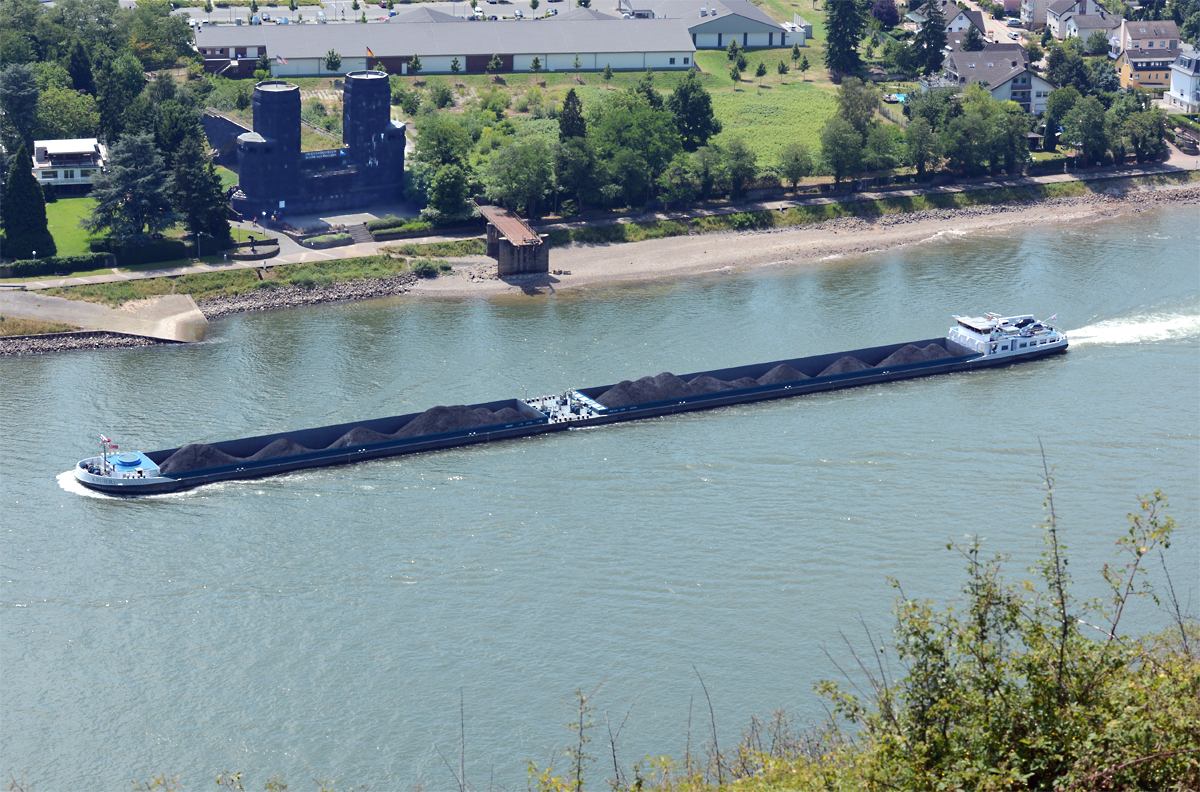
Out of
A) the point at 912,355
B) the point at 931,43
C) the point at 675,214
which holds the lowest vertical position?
the point at 912,355

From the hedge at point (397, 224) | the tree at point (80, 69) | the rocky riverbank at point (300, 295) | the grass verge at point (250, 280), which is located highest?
the tree at point (80, 69)

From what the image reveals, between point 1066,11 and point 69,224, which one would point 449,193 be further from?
point 1066,11

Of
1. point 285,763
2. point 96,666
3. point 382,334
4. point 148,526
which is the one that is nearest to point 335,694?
point 285,763

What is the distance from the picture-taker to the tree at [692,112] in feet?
292

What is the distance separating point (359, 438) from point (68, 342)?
61.1 feet

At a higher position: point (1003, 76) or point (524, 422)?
point (1003, 76)

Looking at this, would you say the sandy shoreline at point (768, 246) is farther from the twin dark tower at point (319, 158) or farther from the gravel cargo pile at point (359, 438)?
the gravel cargo pile at point (359, 438)

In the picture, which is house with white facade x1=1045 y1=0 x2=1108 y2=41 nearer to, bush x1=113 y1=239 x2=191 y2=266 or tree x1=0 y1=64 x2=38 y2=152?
bush x1=113 y1=239 x2=191 y2=266

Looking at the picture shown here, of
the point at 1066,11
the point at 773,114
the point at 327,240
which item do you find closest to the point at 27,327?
the point at 327,240

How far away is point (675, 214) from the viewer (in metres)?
81.9

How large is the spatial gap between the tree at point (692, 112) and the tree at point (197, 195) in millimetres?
31352

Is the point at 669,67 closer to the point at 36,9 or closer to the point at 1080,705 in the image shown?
the point at 36,9

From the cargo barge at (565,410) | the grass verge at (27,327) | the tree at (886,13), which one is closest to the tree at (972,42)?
the tree at (886,13)

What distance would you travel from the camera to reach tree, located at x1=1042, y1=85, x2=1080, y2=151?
310ft
